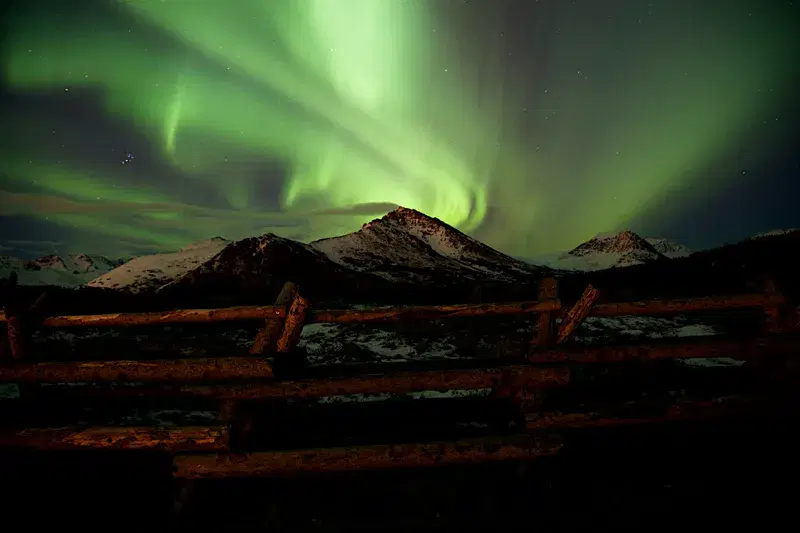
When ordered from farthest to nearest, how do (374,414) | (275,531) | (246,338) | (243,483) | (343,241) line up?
(343,241) → (246,338) → (374,414) → (243,483) → (275,531)

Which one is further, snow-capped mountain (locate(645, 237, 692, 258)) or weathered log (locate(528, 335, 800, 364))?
snow-capped mountain (locate(645, 237, 692, 258))

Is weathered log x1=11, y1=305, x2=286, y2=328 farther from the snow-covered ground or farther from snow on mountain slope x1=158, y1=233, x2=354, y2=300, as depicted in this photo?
snow on mountain slope x1=158, y1=233, x2=354, y2=300

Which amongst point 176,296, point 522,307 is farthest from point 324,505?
point 176,296

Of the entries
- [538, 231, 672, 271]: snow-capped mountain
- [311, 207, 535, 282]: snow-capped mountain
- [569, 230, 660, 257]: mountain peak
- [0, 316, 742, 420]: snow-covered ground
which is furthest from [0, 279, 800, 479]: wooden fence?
[569, 230, 660, 257]: mountain peak

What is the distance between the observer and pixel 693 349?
16.9 feet

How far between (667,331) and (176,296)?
24.6m

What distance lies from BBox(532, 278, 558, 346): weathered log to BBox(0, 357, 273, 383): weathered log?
2996mm

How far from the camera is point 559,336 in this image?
16.1ft

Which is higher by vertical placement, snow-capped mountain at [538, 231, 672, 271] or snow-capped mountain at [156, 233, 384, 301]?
snow-capped mountain at [538, 231, 672, 271]

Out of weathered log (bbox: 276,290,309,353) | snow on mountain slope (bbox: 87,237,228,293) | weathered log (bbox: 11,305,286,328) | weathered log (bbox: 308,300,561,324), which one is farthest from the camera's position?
snow on mountain slope (bbox: 87,237,228,293)

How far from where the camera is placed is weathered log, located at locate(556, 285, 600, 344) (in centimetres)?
466

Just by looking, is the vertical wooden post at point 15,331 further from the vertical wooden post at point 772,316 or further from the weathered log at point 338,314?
the vertical wooden post at point 772,316

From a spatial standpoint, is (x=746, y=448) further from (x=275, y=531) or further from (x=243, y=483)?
(x=243, y=483)

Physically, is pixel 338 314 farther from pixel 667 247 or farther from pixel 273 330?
pixel 667 247
